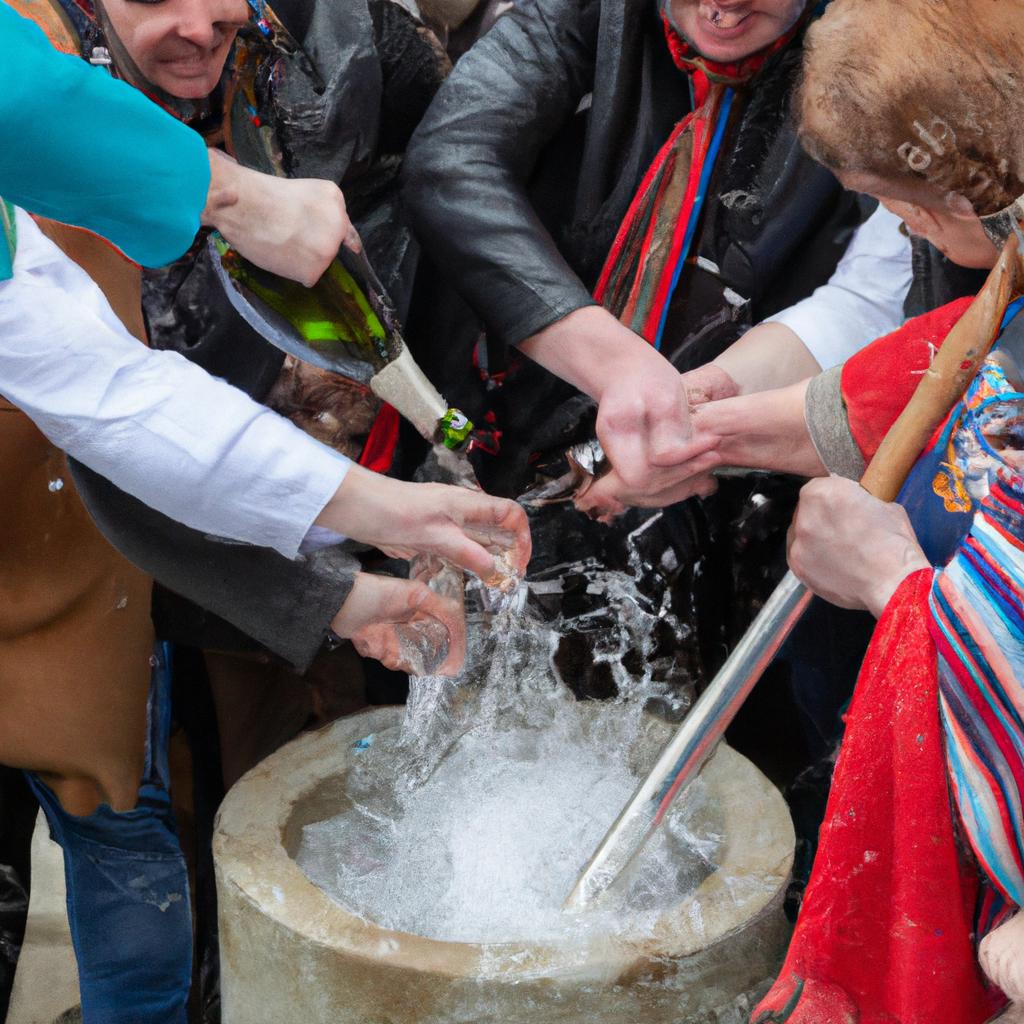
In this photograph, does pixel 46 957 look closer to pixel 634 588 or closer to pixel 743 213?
pixel 634 588

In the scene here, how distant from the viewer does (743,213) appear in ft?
6.40

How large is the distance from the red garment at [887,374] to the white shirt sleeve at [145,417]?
1.99 ft

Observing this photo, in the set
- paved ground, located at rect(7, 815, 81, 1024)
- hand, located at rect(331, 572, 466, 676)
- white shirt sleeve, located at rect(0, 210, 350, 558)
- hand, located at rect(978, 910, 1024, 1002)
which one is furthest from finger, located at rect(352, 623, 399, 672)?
paved ground, located at rect(7, 815, 81, 1024)

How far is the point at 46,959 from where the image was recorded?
2.50 meters

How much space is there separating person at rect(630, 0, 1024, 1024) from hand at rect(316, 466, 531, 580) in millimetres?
380

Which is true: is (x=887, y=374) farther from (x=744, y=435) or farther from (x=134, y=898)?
(x=134, y=898)

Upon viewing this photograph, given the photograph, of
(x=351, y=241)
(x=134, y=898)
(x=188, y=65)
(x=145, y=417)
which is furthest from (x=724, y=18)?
(x=134, y=898)

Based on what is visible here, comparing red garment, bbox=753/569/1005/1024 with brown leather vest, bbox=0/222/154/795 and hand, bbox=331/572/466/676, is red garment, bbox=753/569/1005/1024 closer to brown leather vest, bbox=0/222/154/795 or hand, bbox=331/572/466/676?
hand, bbox=331/572/466/676

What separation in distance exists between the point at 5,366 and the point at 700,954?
0.94 metres

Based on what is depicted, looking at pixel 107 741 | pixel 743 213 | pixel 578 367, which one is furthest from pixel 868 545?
pixel 107 741

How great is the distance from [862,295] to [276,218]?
886mm

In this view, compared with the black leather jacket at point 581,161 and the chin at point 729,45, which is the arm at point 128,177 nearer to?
the black leather jacket at point 581,161

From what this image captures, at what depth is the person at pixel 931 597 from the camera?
47.9 inches

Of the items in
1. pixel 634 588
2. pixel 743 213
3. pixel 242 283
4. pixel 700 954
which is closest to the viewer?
pixel 700 954
